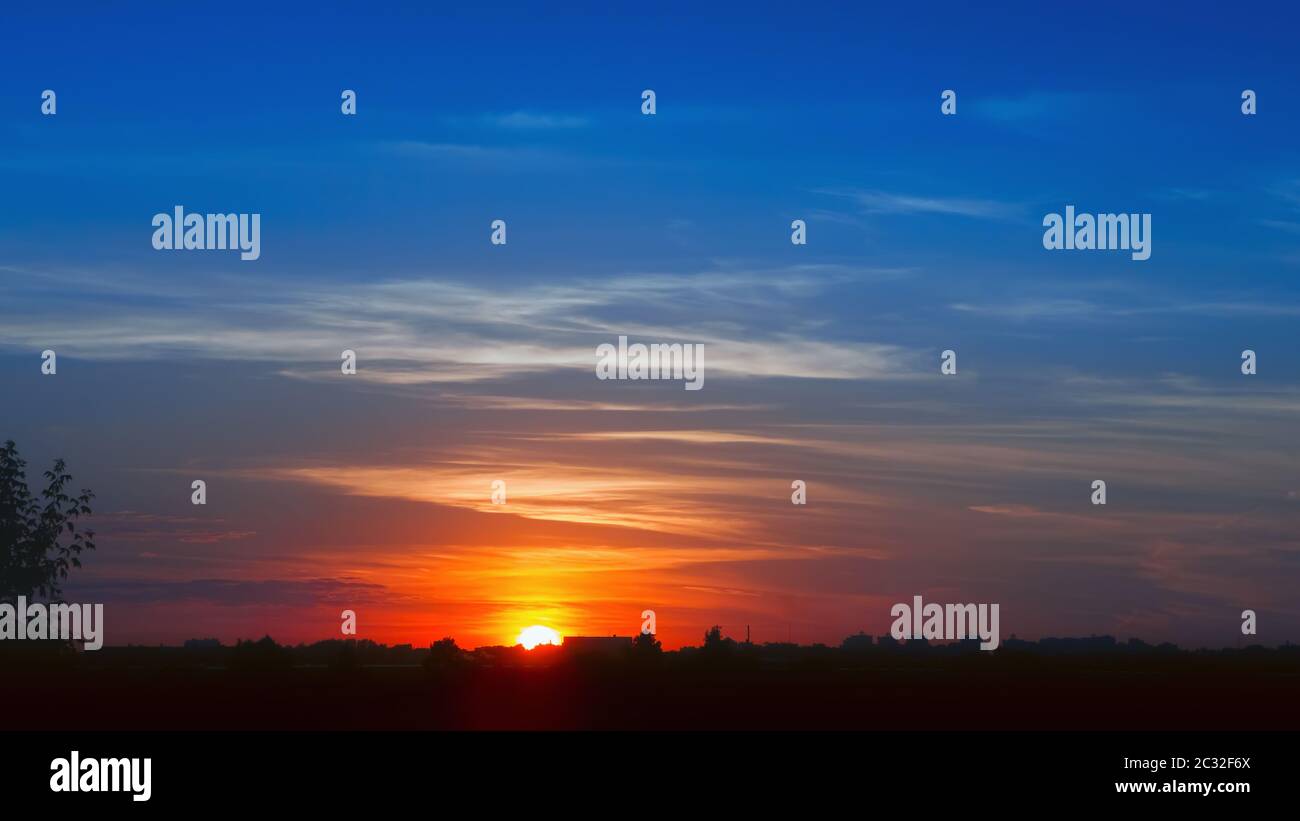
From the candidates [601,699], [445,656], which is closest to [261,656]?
[445,656]

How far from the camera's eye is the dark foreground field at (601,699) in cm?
6269

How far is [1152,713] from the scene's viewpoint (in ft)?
240

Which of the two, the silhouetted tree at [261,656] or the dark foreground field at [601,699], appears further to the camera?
the silhouetted tree at [261,656]

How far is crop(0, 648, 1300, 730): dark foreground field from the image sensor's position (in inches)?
2468

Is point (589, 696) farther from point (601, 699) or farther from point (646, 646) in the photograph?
point (646, 646)

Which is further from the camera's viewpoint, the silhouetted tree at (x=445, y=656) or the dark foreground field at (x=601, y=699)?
the silhouetted tree at (x=445, y=656)

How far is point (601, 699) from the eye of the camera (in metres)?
75.3
